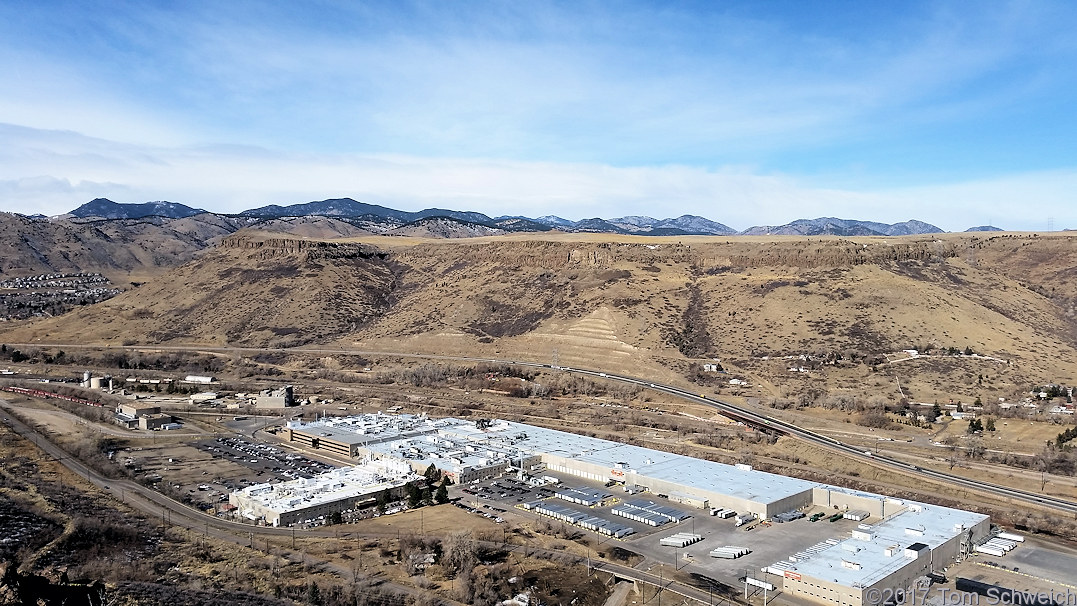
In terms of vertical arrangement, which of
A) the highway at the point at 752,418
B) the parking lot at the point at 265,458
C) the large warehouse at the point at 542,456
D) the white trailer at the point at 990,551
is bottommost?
the parking lot at the point at 265,458

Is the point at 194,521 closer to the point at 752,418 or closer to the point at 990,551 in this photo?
the point at 990,551

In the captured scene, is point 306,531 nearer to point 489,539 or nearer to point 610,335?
point 489,539

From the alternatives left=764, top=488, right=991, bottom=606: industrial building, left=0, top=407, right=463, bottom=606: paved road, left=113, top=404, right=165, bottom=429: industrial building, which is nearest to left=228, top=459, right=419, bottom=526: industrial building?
left=0, top=407, right=463, bottom=606: paved road

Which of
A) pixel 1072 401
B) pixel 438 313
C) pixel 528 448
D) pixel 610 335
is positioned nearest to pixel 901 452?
pixel 1072 401

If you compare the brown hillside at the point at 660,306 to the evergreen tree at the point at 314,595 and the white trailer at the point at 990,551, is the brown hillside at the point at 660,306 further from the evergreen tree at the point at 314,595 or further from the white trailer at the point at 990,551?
the evergreen tree at the point at 314,595

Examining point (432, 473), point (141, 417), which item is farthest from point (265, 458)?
point (141, 417)

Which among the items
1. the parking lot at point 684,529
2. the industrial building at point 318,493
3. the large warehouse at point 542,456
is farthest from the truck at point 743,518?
the industrial building at point 318,493
